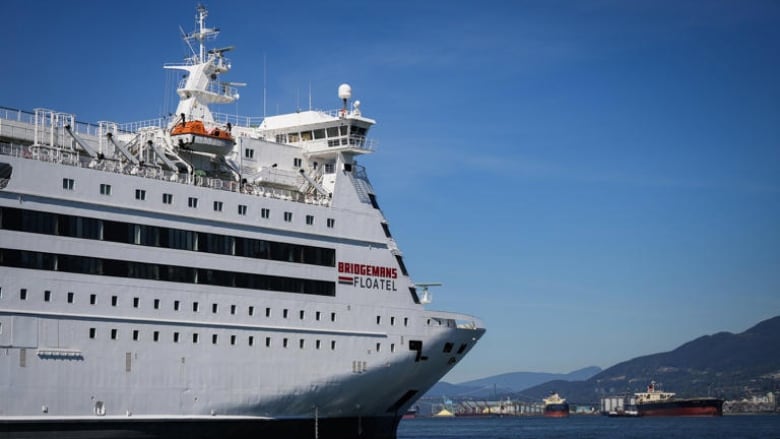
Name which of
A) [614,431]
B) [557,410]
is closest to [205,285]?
[614,431]

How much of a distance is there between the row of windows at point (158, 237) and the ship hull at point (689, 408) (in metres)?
113

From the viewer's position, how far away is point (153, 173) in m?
34.1

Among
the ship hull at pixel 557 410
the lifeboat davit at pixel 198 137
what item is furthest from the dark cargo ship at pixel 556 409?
the lifeboat davit at pixel 198 137

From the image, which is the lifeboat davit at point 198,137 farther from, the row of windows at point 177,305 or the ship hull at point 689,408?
the ship hull at point 689,408

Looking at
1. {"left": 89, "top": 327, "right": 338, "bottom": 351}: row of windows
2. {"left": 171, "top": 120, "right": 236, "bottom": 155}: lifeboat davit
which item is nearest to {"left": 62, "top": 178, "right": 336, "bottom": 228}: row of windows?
{"left": 171, "top": 120, "right": 236, "bottom": 155}: lifeboat davit

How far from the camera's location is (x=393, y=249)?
135 feet

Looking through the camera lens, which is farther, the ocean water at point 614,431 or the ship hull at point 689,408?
the ship hull at point 689,408

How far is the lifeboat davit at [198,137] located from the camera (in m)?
36.4

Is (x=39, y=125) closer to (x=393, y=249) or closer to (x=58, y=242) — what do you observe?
(x=58, y=242)

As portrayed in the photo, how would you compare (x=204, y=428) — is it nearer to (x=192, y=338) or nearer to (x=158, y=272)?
(x=192, y=338)

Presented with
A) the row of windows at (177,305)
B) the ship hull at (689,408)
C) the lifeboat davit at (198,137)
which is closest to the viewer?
the row of windows at (177,305)

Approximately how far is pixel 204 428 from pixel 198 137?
9.83 m

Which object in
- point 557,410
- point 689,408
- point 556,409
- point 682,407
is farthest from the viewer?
point 556,409

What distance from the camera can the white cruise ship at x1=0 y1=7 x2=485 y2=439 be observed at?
30469 mm
